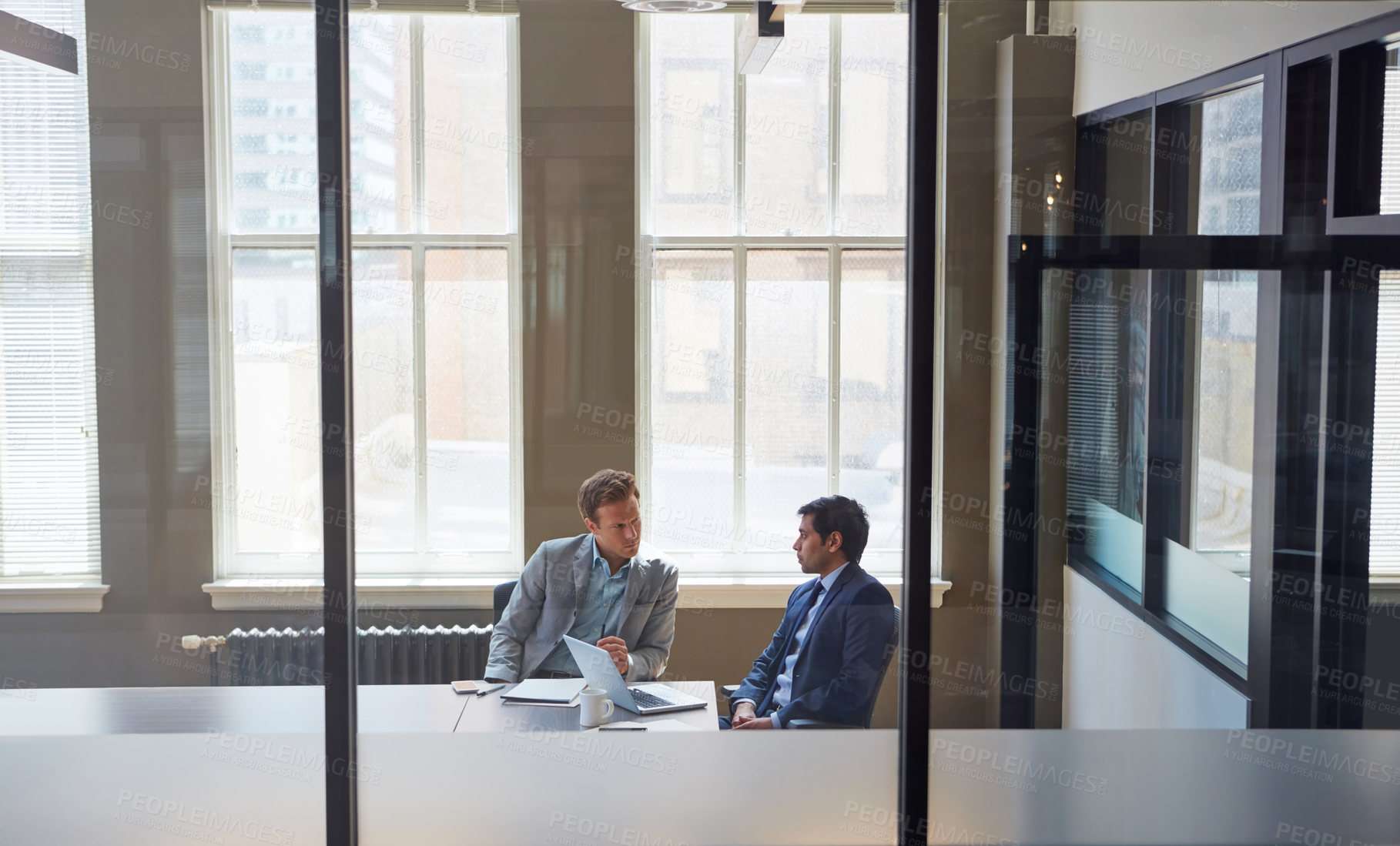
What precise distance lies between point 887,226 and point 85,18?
1.71m

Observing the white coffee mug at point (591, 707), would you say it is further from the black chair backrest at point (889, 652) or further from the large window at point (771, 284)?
the black chair backrest at point (889, 652)

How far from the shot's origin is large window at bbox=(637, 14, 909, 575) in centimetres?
195

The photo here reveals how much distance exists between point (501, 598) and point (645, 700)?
0.38m

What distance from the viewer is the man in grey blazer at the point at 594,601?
78.9 inches

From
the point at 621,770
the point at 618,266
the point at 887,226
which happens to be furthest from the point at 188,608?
the point at 887,226

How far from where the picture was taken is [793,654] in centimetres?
202

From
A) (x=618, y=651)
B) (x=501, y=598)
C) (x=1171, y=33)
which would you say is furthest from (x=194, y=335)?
(x=1171, y=33)

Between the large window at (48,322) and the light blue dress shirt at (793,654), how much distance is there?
1475 mm

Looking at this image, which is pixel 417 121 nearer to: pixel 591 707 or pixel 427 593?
pixel 427 593

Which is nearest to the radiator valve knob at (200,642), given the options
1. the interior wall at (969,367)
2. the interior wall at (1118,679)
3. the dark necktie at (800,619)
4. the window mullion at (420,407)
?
the window mullion at (420,407)

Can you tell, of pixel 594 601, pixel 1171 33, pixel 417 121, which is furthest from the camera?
pixel 1171 33

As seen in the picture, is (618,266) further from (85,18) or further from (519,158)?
(85,18)

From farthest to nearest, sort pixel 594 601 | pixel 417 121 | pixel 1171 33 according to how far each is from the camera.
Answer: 1. pixel 1171 33
2. pixel 594 601
3. pixel 417 121

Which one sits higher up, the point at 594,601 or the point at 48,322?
the point at 48,322
